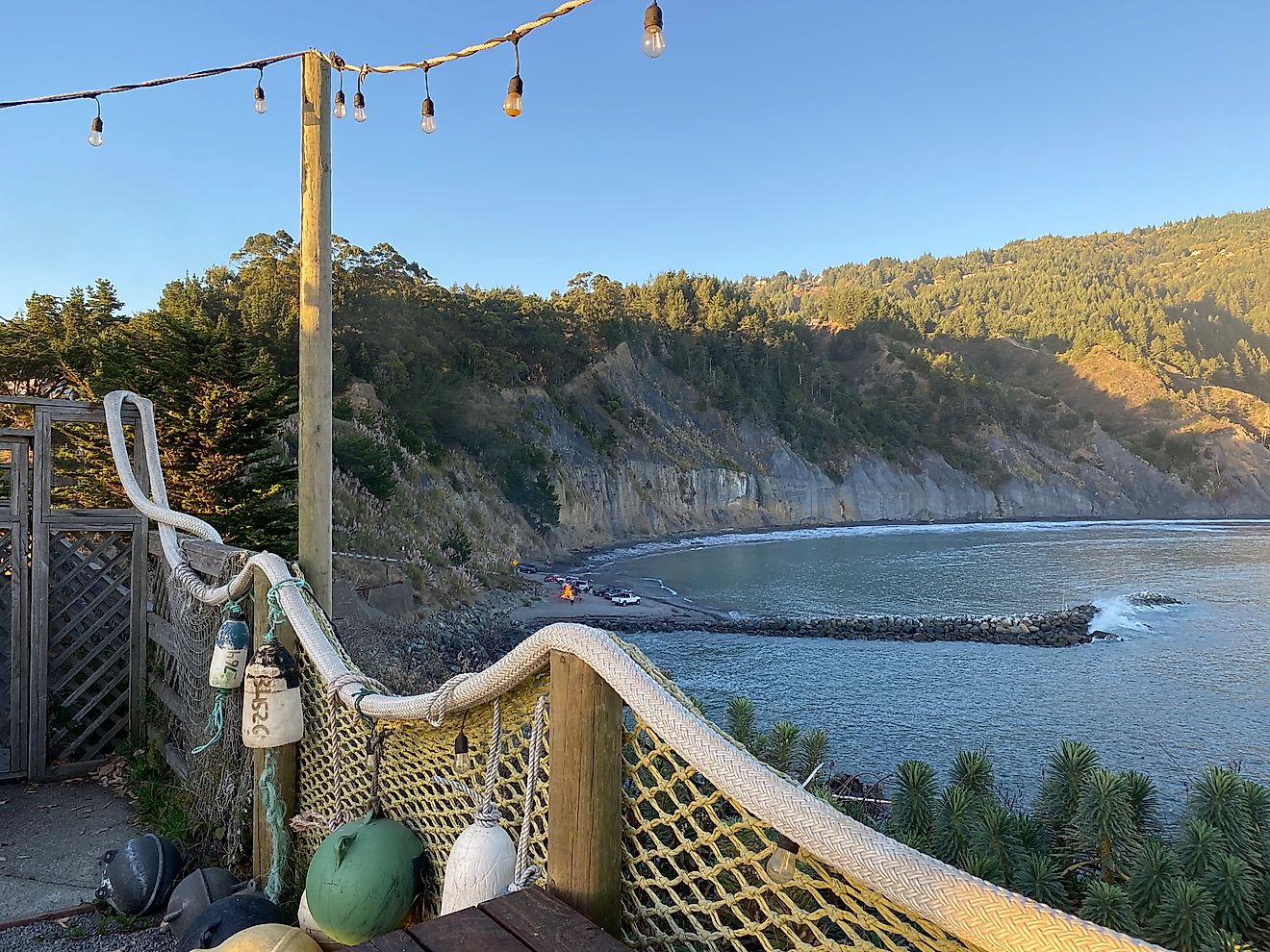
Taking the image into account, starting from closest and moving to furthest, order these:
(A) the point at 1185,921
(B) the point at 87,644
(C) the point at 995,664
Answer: (A) the point at 1185,921 → (B) the point at 87,644 → (C) the point at 995,664

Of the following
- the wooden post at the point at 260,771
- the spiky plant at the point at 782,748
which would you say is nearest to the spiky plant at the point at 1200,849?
the spiky plant at the point at 782,748

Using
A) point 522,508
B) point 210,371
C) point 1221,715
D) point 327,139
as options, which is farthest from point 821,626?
point 327,139

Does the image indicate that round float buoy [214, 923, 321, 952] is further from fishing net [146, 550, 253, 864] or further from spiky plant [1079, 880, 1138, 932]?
spiky plant [1079, 880, 1138, 932]

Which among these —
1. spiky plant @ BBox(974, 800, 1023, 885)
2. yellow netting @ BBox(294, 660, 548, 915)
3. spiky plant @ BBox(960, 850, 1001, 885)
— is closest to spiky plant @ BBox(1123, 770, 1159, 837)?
spiky plant @ BBox(974, 800, 1023, 885)

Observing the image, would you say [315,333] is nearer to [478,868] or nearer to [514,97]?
[514,97]

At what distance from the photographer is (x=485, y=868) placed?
1979 millimetres

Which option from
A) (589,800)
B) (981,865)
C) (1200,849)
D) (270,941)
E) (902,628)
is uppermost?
(589,800)

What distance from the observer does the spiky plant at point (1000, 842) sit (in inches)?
245

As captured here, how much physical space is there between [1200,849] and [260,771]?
20.7ft

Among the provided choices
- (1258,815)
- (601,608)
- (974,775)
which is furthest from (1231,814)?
(601,608)

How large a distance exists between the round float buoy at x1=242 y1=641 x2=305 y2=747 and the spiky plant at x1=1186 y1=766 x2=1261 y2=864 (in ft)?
22.3

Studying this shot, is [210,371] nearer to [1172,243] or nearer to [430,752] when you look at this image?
[430,752]

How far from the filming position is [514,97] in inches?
143

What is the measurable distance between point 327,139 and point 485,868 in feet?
10.5
